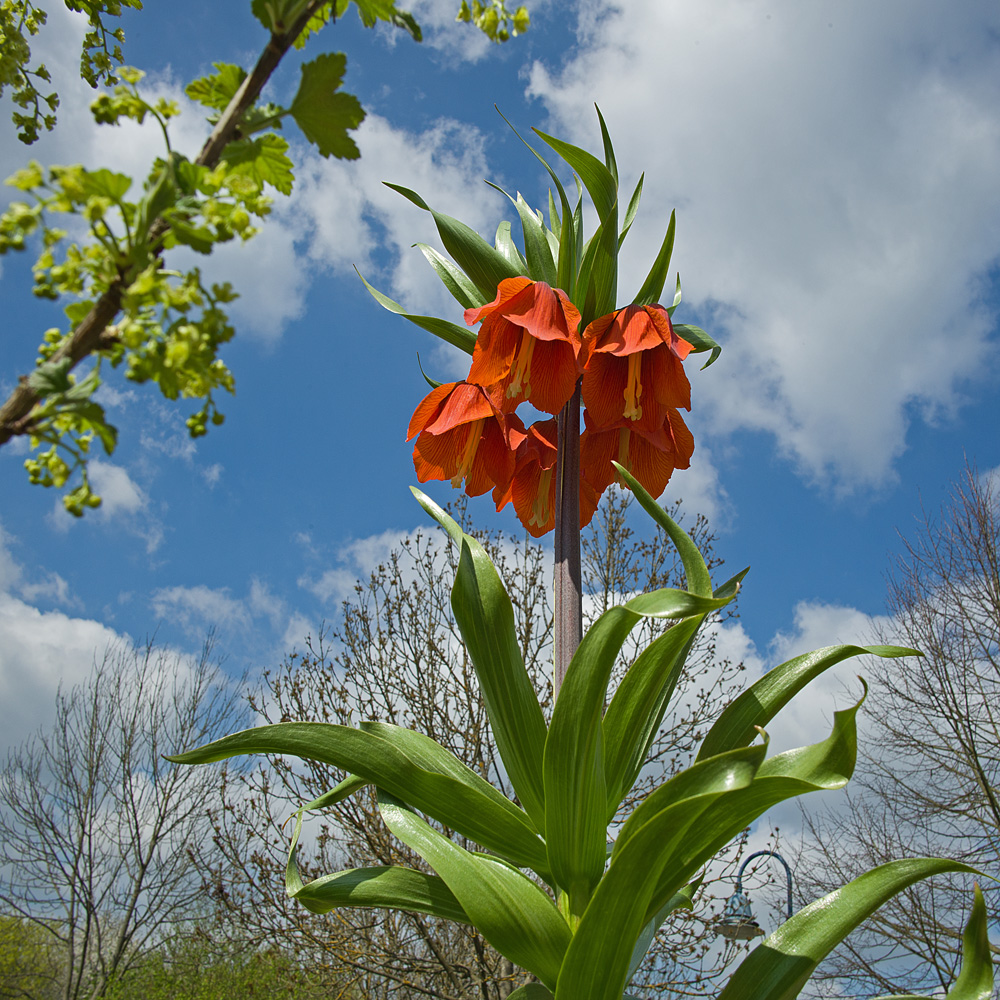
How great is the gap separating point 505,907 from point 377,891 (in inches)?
13.9

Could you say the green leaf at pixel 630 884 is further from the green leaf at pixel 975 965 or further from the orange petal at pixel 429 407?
the orange petal at pixel 429 407

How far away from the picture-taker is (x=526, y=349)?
1.93 meters

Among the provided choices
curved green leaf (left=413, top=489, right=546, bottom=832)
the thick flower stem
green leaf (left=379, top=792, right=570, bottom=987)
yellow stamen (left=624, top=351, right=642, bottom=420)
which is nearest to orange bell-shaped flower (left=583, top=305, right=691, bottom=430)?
yellow stamen (left=624, top=351, right=642, bottom=420)

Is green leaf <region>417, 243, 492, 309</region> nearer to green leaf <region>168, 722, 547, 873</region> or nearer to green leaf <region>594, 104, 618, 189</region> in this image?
green leaf <region>594, 104, 618, 189</region>

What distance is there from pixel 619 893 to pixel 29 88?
1.67m

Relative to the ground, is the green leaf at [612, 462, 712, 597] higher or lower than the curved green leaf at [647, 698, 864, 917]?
higher

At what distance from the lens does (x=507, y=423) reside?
2.09m

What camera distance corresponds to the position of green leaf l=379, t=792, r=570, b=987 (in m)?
1.41

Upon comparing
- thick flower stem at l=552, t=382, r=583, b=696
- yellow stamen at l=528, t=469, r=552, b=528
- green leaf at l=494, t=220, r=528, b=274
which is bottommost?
thick flower stem at l=552, t=382, r=583, b=696

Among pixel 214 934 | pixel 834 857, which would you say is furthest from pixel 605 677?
pixel 214 934

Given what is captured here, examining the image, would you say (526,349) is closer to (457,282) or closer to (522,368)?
(522,368)

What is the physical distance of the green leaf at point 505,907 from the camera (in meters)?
1.41

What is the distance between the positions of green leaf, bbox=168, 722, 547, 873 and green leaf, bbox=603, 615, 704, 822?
0.70 feet

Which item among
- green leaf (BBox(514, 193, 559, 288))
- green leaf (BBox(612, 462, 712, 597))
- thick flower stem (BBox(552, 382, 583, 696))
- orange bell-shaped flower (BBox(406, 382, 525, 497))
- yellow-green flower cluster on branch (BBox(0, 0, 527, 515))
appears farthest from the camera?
green leaf (BBox(514, 193, 559, 288))
